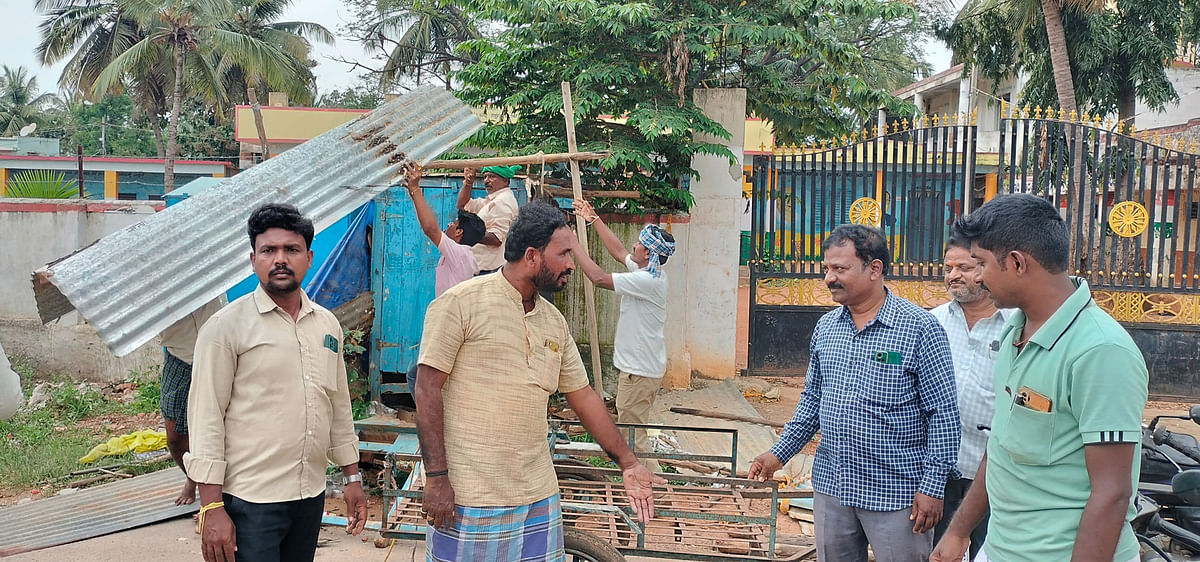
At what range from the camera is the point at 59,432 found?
766 cm

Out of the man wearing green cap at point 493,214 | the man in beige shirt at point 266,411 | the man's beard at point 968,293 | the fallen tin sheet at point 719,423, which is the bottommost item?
the fallen tin sheet at point 719,423

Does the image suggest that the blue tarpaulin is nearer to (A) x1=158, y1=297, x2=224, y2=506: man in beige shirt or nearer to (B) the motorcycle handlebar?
(A) x1=158, y1=297, x2=224, y2=506: man in beige shirt

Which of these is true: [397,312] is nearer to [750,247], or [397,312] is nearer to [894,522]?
[750,247]

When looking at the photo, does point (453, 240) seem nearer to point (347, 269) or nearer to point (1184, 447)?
point (347, 269)

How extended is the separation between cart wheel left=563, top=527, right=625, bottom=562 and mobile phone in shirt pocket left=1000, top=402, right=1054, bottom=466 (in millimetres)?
1880

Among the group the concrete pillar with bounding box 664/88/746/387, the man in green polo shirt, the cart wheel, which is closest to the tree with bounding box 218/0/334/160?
the concrete pillar with bounding box 664/88/746/387

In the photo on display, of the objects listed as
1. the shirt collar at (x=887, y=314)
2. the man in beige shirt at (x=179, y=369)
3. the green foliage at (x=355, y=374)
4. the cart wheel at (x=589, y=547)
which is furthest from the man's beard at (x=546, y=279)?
the green foliage at (x=355, y=374)

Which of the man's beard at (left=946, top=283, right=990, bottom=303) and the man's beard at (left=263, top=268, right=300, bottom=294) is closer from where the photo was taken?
the man's beard at (left=263, top=268, right=300, bottom=294)

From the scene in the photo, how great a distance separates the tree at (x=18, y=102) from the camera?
137 ft

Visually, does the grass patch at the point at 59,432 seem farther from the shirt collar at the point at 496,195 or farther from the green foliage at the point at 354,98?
the green foliage at the point at 354,98

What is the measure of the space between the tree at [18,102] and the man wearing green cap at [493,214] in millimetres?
41241

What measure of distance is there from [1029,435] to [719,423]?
575 cm

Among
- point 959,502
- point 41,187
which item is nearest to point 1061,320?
point 959,502

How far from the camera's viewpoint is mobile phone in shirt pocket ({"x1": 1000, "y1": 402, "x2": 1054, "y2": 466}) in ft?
6.98
